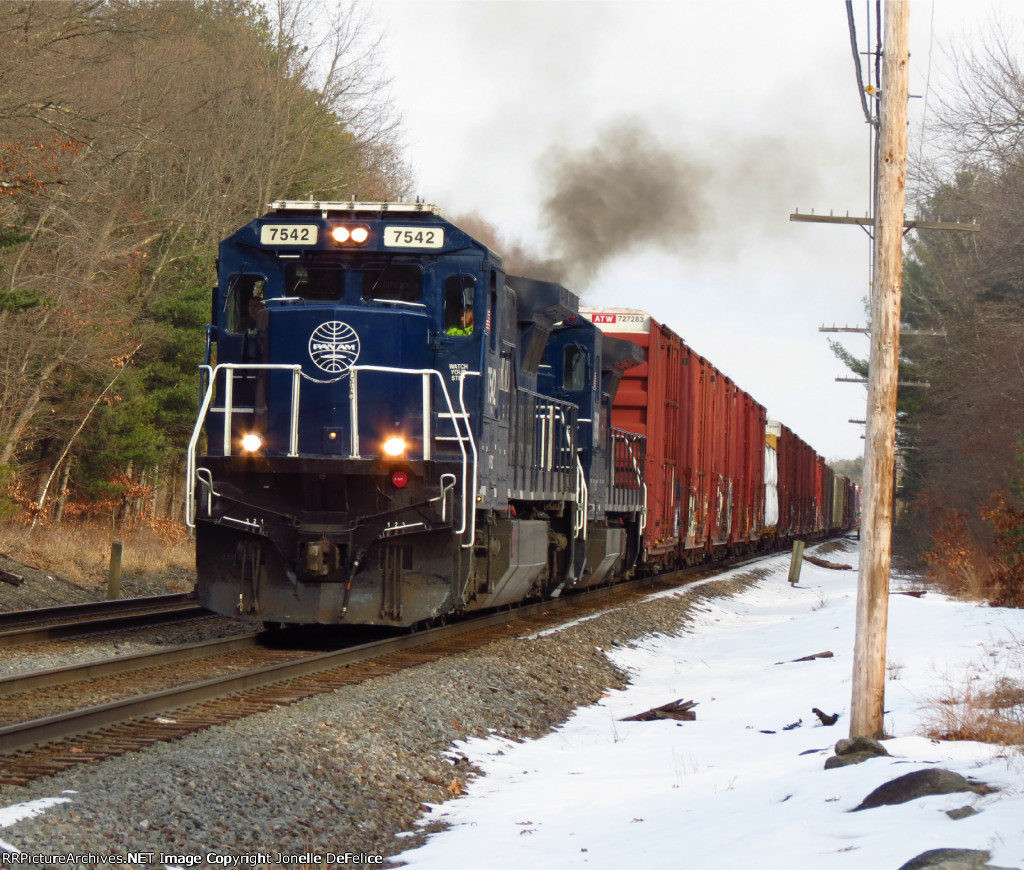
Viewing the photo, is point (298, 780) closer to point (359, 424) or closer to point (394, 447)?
point (394, 447)

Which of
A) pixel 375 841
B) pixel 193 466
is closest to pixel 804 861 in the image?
pixel 375 841

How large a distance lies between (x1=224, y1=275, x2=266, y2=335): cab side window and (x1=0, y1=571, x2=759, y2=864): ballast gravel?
3.63 m

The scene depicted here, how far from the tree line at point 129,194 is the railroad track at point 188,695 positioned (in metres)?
6.99

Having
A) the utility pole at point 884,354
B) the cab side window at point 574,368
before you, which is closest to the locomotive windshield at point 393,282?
the cab side window at point 574,368

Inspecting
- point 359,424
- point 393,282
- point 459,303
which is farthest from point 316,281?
point 359,424

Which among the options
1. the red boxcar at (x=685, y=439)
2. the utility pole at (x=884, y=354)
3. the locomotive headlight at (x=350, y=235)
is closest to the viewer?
the utility pole at (x=884, y=354)

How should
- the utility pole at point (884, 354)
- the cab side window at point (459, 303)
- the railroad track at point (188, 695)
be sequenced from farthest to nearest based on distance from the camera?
the cab side window at point (459, 303), the utility pole at point (884, 354), the railroad track at point (188, 695)

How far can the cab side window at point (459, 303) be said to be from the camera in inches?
431

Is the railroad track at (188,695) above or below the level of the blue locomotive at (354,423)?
below

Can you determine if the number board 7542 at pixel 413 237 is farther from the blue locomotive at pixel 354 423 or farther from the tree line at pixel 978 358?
the tree line at pixel 978 358

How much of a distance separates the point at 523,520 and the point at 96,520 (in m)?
18.2

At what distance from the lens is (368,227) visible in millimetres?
10836

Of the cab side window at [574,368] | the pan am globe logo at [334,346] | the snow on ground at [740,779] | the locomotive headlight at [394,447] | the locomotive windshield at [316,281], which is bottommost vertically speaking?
the snow on ground at [740,779]

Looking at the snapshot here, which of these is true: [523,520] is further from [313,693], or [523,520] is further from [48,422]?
[48,422]
